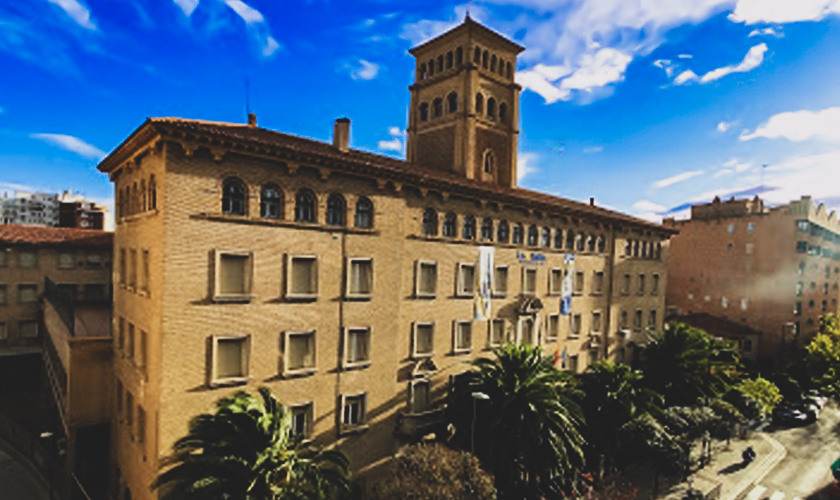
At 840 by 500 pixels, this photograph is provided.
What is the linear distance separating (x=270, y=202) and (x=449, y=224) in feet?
40.2

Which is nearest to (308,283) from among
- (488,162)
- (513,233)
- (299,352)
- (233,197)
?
(299,352)

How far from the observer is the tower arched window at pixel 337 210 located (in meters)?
23.5

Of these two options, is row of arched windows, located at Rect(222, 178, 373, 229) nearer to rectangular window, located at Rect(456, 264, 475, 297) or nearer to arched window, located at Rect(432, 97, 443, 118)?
rectangular window, located at Rect(456, 264, 475, 297)

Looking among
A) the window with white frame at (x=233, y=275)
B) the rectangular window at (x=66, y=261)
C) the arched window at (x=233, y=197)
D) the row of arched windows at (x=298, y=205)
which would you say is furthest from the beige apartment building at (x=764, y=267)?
the rectangular window at (x=66, y=261)

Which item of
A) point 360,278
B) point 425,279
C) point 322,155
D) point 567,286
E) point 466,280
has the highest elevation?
point 322,155

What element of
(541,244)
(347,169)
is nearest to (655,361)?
(541,244)

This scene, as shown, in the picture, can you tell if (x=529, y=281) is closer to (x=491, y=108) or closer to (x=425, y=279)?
(x=425, y=279)

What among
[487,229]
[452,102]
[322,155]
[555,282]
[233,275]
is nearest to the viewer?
[233,275]

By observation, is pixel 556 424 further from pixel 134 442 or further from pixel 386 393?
pixel 134 442

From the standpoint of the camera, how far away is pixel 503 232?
3209 centimetres

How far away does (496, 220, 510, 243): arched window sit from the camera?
105ft

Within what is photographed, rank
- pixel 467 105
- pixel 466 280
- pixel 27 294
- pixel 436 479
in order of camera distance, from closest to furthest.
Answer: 1. pixel 436 479
2. pixel 466 280
3. pixel 467 105
4. pixel 27 294

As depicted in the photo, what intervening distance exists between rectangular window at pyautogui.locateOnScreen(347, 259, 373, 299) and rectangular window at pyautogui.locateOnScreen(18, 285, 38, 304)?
1656 inches

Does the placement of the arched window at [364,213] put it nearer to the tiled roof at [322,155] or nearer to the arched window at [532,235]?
the tiled roof at [322,155]
